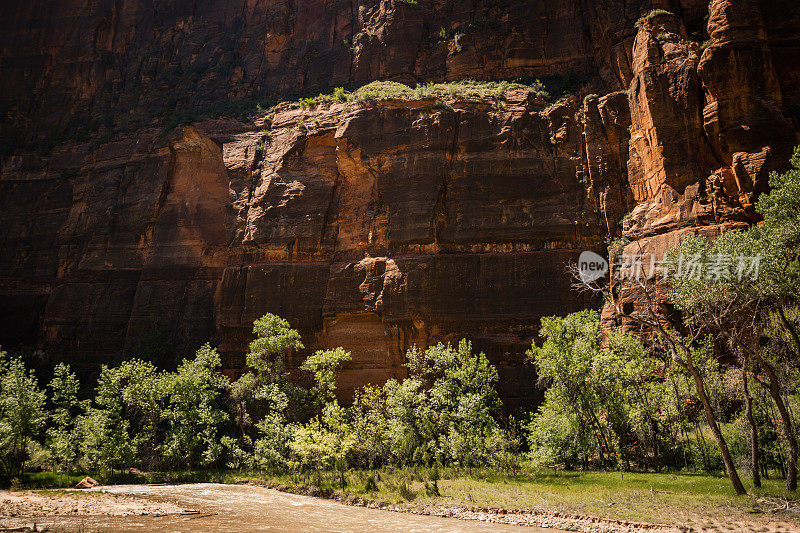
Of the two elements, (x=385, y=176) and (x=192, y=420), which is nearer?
(x=192, y=420)

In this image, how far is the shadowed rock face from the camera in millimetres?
31984

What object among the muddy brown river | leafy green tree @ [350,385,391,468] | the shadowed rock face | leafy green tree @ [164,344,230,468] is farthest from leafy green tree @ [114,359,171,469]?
leafy green tree @ [350,385,391,468]

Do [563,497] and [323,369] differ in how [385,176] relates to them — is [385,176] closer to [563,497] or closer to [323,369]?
[323,369]

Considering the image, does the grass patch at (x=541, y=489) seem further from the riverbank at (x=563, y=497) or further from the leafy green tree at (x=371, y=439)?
the leafy green tree at (x=371, y=439)

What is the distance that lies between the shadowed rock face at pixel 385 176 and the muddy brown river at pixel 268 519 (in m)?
15.3

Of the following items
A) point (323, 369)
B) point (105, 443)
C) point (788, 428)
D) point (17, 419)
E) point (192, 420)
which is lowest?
point (105, 443)

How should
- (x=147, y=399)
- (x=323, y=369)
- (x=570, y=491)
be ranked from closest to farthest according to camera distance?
(x=570, y=491) < (x=147, y=399) < (x=323, y=369)

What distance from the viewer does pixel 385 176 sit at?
41281mm

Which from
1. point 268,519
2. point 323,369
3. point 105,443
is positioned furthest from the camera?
point 323,369

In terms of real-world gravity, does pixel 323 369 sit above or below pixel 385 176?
below

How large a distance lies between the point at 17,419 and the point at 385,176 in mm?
29822

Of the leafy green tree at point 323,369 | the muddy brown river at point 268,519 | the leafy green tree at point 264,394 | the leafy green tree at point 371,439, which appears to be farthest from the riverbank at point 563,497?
the leafy green tree at point 323,369

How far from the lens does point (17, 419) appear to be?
93.8ft

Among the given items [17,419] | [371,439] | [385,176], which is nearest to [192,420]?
[17,419]
